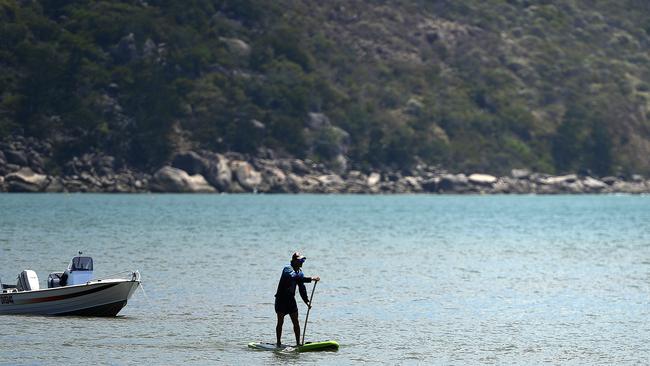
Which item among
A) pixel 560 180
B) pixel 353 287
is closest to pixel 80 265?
pixel 353 287

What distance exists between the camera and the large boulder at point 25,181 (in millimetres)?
149875

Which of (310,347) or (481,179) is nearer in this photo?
(310,347)

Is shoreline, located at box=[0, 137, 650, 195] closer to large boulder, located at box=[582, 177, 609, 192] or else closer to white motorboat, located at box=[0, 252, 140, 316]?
large boulder, located at box=[582, 177, 609, 192]

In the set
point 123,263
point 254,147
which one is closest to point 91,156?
point 254,147

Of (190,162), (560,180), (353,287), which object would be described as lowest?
(353,287)

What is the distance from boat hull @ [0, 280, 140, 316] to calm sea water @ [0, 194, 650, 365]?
17.2 inches

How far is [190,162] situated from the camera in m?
158

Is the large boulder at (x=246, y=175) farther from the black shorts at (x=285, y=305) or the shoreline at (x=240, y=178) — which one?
the black shorts at (x=285, y=305)

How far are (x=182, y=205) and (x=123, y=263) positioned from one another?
7242cm

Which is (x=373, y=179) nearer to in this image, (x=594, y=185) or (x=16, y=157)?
(x=594, y=185)

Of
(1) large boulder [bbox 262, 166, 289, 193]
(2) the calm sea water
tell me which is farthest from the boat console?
(1) large boulder [bbox 262, 166, 289, 193]

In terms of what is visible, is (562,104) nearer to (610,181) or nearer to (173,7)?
(610,181)

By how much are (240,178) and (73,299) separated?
125679mm

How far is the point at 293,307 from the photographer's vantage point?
31.2 m
